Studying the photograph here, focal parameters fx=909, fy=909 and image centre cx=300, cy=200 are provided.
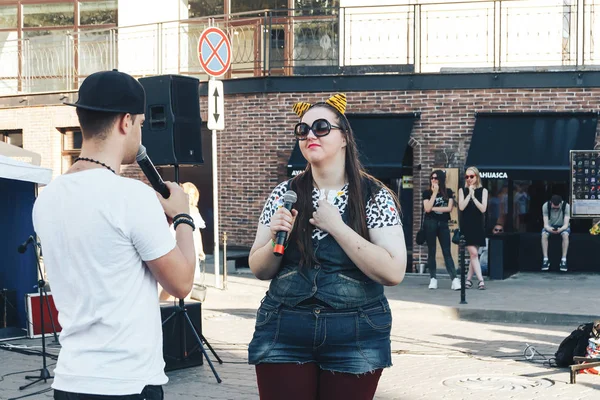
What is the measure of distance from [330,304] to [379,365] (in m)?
0.32

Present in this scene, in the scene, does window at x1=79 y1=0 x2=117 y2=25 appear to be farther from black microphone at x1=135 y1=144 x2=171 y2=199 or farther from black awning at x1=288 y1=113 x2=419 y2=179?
black microphone at x1=135 y1=144 x2=171 y2=199

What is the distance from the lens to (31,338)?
1098 cm

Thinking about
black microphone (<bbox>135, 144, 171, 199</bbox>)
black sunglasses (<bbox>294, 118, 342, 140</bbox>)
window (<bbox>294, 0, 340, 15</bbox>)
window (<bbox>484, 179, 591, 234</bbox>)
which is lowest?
window (<bbox>484, 179, 591, 234</bbox>)

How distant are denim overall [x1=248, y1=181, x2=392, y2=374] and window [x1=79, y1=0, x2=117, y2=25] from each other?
797 inches

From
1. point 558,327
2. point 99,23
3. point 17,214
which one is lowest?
point 558,327

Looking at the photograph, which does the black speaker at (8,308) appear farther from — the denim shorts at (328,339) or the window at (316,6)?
the window at (316,6)

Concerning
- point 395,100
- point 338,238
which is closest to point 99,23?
point 395,100

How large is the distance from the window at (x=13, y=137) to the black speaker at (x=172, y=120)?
15002mm

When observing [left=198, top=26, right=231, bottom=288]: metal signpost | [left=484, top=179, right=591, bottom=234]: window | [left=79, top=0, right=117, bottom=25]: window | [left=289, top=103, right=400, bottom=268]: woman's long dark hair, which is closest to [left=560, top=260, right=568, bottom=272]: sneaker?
[left=484, top=179, right=591, bottom=234]: window

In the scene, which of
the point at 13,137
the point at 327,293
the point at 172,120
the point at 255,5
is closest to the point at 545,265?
the point at 255,5

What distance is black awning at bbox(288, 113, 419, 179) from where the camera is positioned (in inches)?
690

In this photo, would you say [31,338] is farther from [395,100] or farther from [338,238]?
[395,100]

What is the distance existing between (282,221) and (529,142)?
1449 cm

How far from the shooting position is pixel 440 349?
9906 millimetres
